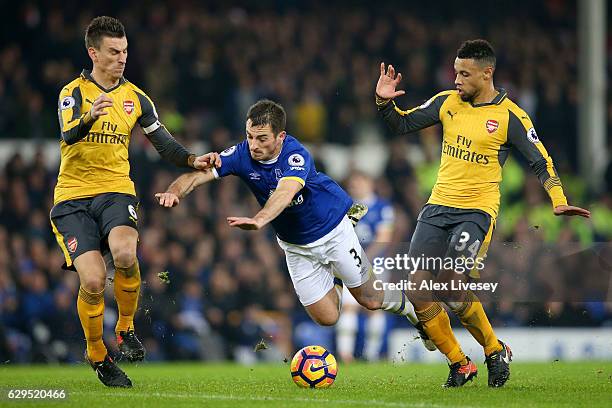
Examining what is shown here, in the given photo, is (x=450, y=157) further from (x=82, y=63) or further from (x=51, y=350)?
(x=82, y=63)

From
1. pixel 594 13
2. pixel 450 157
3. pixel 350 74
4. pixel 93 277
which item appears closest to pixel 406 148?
pixel 350 74

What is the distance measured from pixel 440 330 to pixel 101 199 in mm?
3010

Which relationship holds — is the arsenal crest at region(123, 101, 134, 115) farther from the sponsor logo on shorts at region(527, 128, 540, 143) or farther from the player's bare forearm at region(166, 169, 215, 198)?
the sponsor logo on shorts at region(527, 128, 540, 143)

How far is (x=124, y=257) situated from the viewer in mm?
9250

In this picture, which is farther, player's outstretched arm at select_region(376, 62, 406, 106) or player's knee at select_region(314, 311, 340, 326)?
player's knee at select_region(314, 311, 340, 326)

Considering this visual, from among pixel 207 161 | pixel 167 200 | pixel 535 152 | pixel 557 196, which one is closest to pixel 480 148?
pixel 535 152

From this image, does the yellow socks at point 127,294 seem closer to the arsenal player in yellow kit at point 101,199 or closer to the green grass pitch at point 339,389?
the arsenal player in yellow kit at point 101,199

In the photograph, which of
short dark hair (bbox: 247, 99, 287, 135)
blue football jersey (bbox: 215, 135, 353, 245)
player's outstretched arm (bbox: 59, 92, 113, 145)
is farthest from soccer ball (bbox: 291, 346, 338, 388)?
player's outstretched arm (bbox: 59, 92, 113, 145)

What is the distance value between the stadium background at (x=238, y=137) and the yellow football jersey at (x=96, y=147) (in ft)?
13.4

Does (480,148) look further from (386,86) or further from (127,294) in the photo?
(127,294)

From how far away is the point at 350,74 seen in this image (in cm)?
1973

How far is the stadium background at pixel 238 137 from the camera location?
1544cm

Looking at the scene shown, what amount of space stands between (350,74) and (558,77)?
13.3 feet

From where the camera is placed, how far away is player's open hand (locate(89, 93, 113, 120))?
8.69 m
